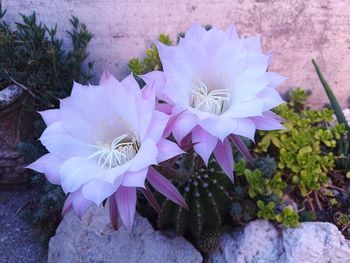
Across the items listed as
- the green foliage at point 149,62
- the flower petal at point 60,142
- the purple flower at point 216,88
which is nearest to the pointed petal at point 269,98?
the purple flower at point 216,88

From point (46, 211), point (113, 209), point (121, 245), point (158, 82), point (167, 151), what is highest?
point (158, 82)

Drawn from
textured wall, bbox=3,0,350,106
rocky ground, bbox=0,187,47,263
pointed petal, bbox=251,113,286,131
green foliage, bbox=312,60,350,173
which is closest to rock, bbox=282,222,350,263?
green foliage, bbox=312,60,350,173

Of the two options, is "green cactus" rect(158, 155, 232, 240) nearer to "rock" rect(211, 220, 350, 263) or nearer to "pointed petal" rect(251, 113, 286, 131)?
"rock" rect(211, 220, 350, 263)

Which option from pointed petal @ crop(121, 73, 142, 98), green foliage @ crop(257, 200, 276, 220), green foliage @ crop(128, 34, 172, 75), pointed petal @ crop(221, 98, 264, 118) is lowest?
green foliage @ crop(257, 200, 276, 220)

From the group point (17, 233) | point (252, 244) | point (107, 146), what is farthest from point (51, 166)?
point (17, 233)

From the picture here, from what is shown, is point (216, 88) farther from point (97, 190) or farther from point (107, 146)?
point (97, 190)

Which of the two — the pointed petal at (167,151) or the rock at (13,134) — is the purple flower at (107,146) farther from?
the rock at (13,134)

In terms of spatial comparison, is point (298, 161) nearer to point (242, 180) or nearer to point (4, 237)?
point (242, 180)
